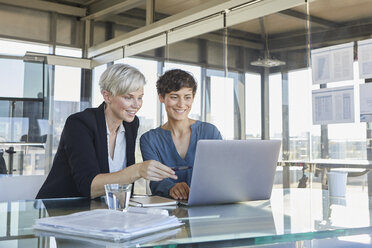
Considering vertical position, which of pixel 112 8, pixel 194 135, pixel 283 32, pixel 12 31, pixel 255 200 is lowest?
pixel 255 200

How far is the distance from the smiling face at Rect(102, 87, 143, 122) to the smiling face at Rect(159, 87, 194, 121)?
1.09 ft

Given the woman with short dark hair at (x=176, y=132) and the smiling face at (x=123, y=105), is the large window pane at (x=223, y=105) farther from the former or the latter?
the smiling face at (x=123, y=105)

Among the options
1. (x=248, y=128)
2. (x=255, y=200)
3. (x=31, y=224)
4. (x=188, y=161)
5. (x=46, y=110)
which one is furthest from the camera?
(x=46, y=110)

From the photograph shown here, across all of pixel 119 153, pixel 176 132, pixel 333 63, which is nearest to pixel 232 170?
pixel 119 153

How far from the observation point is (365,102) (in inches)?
124

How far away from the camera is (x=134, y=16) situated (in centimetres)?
561

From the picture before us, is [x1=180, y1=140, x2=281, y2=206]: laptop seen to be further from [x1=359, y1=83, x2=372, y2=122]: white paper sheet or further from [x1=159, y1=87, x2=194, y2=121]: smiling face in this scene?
[x1=359, y1=83, x2=372, y2=122]: white paper sheet

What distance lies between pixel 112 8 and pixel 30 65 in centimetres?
159

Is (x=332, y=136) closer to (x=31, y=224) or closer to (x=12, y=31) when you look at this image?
(x=31, y=224)

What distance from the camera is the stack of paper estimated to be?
0.85m

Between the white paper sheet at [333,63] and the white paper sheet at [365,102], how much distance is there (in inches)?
5.5

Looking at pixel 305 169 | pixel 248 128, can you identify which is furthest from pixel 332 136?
pixel 248 128

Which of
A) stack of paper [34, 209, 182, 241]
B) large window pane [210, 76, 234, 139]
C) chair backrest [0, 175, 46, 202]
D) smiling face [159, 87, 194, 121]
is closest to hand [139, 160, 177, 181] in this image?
stack of paper [34, 209, 182, 241]

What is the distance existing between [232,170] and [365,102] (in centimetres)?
218
